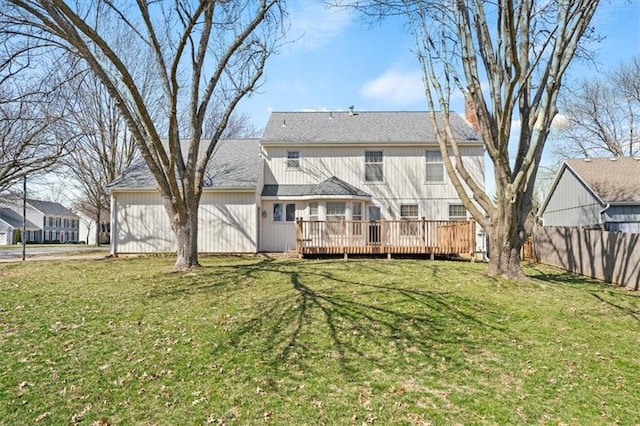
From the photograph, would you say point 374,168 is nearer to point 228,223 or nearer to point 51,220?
point 228,223

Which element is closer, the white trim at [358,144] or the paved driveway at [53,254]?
the paved driveway at [53,254]

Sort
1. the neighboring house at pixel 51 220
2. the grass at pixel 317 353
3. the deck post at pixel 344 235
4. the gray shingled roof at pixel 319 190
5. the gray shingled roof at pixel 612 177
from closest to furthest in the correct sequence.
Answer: the grass at pixel 317 353 → the deck post at pixel 344 235 → the gray shingled roof at pixel 319 190 → the gray shingled roof at pixel 612 177 → the neighboring house at pixel 51 220

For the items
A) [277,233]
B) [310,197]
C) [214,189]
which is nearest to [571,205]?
[310,197]

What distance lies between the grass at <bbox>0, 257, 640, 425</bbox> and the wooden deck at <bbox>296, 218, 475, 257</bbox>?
529 cm

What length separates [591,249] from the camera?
39.2ft

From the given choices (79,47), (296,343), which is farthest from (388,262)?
(79,47)

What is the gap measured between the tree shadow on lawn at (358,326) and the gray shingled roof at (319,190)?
8.00 m

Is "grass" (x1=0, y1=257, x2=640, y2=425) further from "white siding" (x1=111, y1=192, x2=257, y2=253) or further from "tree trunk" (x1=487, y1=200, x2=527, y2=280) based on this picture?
"white siding" (x1=111, y1=192, x2=257, y2=253)

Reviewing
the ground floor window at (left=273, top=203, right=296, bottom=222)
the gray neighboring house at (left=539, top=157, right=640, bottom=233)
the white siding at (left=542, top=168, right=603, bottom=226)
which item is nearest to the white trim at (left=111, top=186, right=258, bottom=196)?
the ground floor window at (left=273, top=203, right=296, bottom=222)

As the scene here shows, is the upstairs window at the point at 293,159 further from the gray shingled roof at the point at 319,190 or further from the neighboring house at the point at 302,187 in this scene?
the gray shingled roof at the point at 319,190

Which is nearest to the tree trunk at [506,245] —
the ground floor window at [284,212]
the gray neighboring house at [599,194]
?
the ground floor window at [284,212]

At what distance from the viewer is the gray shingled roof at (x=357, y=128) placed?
18.0 metres

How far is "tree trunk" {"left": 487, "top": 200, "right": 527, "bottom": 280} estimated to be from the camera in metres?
9.48

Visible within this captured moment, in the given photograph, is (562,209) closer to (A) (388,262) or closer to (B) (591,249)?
(B) (591,249)
